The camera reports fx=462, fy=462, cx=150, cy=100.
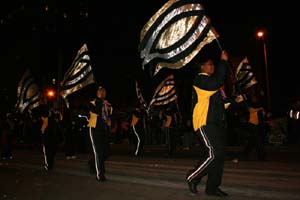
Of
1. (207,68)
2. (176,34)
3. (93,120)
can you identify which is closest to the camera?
(207,68)

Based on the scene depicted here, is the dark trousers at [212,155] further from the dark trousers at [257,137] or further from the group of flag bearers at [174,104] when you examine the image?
the dark trousers at [257,137]

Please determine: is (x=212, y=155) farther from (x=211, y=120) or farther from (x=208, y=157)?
(x=211, y=120)

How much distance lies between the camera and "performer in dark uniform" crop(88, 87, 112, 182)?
877 centimetres

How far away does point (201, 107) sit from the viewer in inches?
257

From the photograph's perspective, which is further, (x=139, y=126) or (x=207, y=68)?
(x=139, y=126)

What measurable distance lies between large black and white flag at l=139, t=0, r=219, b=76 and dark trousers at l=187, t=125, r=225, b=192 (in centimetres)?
230

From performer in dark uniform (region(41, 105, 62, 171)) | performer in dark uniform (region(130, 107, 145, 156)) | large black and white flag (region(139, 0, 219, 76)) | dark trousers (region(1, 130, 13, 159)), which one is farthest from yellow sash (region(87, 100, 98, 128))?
dark trousers (region(1, 130, 13, 159))

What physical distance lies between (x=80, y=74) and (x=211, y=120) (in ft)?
30.2

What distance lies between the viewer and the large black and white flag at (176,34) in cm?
884

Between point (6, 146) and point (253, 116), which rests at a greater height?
point (253, 116)

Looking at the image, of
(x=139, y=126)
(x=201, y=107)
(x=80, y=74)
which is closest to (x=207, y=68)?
(x=201, y=107)

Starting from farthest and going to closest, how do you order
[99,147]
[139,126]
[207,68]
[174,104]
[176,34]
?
[174,104] → [139,126] → [176,34] → [99,147] → [207,68]

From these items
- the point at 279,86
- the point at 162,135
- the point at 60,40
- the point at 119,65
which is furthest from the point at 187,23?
the point at 119,65

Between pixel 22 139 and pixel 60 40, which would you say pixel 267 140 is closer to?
pixel 60 40
